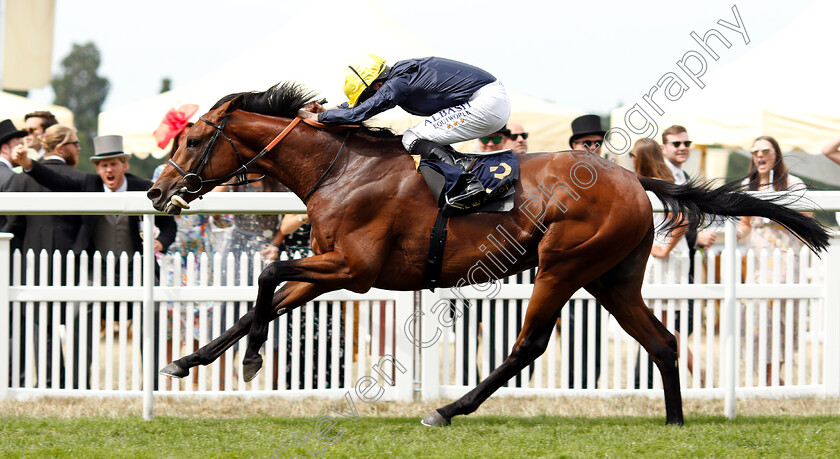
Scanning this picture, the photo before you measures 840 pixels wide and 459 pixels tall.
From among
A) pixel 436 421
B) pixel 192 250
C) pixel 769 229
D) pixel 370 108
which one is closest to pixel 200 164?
pixel 370 108

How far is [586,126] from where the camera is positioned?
24.0 feet

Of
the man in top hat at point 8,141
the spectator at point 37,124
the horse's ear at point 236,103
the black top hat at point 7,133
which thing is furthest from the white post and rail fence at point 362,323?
the spectator at point 37,124

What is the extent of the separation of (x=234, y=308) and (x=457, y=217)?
5.74 feet

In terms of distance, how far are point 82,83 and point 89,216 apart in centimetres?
7526

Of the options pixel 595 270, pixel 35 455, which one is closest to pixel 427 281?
pixel 595 270

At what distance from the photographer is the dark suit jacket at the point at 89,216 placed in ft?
20.4

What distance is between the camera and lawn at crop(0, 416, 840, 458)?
14.1 feet

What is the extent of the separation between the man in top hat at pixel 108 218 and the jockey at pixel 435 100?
1.98m

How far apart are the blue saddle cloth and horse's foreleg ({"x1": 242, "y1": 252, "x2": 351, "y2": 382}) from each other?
2.22 ft

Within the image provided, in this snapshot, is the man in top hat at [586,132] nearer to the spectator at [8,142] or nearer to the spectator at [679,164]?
the spectator at [679,164]

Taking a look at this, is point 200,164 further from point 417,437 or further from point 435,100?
point 417,437

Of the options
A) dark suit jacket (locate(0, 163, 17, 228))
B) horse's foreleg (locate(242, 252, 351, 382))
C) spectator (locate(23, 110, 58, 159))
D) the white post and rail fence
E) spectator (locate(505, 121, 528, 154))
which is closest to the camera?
horse's foreleg (locate(242, 252, 351, 382))

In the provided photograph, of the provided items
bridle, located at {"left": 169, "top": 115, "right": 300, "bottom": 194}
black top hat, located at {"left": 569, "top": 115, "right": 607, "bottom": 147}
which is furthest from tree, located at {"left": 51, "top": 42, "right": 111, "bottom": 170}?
bridle, located at {"left": 169, "top": 115, "right": 300, "bottom": 194}

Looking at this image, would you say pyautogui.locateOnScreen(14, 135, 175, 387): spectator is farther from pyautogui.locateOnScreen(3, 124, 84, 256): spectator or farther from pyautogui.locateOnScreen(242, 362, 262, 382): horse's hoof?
pyautogui.locateOnScreen(242, 362, 262, 382): horse's hoof
